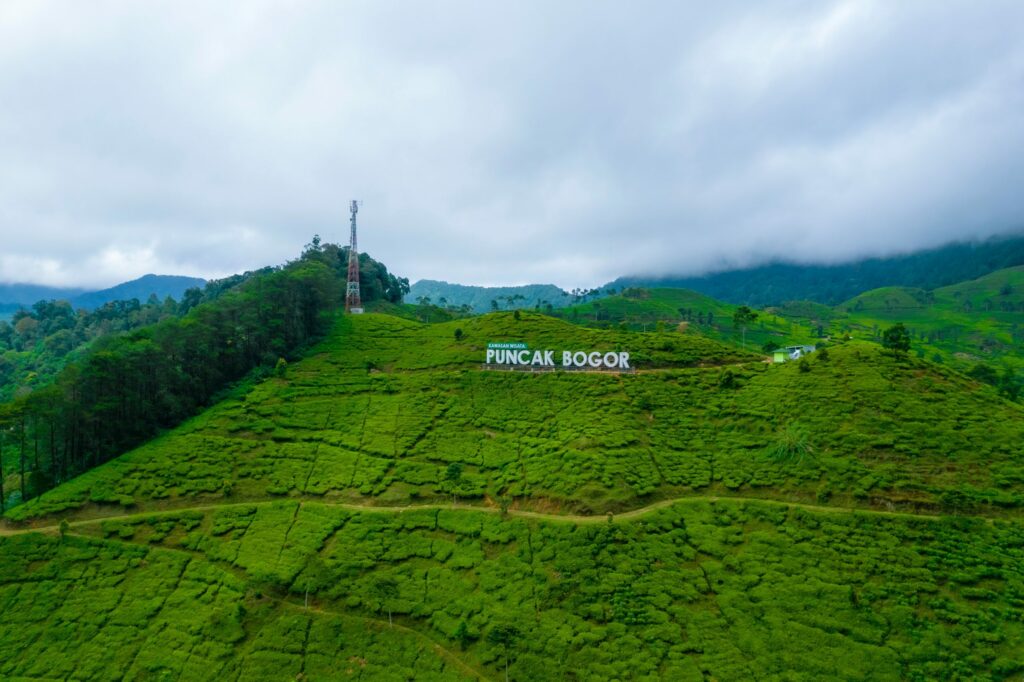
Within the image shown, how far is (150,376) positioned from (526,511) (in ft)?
171

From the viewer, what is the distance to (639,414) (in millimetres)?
69750

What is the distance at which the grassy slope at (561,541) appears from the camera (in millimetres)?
42594

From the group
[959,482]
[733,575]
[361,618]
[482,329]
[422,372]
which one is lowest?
[361,618]

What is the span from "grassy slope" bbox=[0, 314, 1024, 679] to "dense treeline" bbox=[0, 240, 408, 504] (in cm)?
531

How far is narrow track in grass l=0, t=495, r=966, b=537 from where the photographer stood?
5281 cm

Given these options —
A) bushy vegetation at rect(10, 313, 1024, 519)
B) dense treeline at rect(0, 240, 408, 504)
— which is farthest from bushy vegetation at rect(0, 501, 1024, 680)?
dense treeline at rect(0, 240, 408, 504)

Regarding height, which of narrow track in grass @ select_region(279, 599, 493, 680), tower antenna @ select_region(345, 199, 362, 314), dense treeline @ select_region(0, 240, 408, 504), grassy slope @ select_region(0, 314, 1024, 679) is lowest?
narrow track in grass @ select_region(279, 599, 493, 680)

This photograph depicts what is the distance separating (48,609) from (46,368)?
116987 millimetres

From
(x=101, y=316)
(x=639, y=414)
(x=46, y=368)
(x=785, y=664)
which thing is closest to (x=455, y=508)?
(x=639, y=414)

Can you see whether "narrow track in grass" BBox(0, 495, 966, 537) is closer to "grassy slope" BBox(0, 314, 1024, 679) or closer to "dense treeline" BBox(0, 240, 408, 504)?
"grassy slope" BBox(0, 314, 1024, 679)

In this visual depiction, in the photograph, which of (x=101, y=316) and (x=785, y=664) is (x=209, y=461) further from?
(x=101, y=316)

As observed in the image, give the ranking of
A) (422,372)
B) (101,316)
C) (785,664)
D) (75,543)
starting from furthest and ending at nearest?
(101,316) < (422,372) < (75,543) < (785,664)

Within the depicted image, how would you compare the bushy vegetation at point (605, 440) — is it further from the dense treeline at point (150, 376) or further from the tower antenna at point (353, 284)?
the tower antenna at point (353, 284)

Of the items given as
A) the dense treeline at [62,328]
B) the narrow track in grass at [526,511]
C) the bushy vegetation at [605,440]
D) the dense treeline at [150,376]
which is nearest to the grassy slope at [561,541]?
the bushy vegetation at [605,440]
